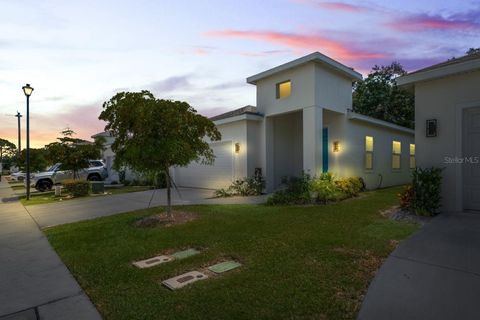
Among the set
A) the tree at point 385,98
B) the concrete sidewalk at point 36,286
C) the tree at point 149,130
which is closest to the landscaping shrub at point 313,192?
the tree at point 149,130

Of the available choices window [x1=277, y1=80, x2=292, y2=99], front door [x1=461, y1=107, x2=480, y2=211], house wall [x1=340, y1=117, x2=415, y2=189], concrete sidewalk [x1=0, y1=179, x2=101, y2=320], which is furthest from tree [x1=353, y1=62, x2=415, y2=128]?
concrete sidewalk [x1=0, y1=179, x2=101, y2=320]

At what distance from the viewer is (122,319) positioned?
278 centimetres

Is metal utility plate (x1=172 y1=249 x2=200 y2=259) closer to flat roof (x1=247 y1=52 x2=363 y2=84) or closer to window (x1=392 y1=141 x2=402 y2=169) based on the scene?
flat roof (x1=247 y1=52 x2=363 y2=84)

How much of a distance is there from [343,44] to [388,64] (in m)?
17.0

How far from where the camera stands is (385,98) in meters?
23.6

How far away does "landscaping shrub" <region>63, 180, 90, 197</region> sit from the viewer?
1349 cm

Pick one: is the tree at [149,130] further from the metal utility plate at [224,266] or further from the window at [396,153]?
the window at [396,153]

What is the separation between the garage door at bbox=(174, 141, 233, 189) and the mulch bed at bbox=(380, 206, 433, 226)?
747 cm

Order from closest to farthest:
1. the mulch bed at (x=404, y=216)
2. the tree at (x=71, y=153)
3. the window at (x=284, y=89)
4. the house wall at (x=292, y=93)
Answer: the mulch bed at (x=404, y=216)
the house wall at (x=292, y=93)
the window at (x=284, y=89)
the tree at (x=71, y=153)

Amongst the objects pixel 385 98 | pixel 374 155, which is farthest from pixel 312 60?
pixel 385 98

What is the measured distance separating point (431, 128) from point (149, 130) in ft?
23.1

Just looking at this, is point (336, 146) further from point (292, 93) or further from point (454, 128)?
point (454, 128)

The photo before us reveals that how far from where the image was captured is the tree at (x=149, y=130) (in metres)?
6.51

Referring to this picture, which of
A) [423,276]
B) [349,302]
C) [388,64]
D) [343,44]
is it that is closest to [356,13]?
[343,44]
